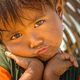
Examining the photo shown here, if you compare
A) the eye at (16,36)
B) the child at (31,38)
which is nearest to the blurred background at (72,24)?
the child at (31,38)

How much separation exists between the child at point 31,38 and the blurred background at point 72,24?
126 centimetres

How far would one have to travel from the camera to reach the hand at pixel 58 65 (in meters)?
1.90

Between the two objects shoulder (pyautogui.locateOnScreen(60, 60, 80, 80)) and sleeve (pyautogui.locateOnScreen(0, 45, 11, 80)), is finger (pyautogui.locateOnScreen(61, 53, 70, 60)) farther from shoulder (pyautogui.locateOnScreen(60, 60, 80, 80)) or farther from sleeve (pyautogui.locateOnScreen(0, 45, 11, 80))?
sleeve (pyautogui.locateOnScreen(0, 45, 11, 80))

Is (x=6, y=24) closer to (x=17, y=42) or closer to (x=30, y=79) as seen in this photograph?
(x=17, y=42)

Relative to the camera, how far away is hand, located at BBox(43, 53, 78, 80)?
190 centimetres

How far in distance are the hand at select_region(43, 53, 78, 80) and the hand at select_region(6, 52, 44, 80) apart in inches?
1.2

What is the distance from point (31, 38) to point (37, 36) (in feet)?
0.10

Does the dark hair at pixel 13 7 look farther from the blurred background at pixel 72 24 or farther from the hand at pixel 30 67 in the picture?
the blurred background at pixel 72 24

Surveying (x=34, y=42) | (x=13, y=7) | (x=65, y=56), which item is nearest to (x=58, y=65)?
(x=65, y=56)

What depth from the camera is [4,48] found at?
6.75 ft

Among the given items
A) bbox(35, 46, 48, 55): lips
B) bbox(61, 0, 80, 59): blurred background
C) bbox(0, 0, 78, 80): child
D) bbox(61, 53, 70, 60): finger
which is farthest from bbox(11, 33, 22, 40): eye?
bbox(61, 0, 80, 59): blurred background

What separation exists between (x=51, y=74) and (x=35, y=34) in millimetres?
202

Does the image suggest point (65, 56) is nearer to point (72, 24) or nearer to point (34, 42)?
point (34, 42)

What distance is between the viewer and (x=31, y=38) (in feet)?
6.01
